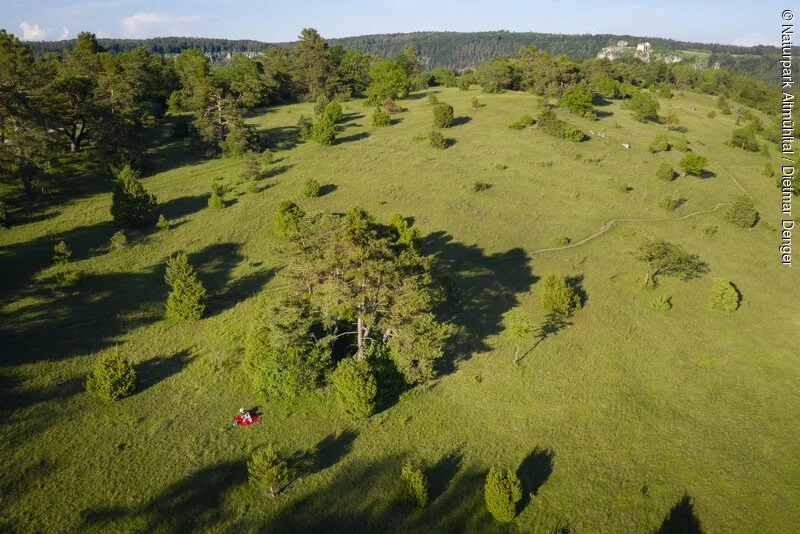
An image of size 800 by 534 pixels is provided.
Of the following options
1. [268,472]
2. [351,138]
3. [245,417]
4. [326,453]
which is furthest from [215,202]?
[268,472]

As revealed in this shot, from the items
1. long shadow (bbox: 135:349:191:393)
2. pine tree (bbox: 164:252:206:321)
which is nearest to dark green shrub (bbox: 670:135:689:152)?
pine tree (bbox: 164:252:206:321)

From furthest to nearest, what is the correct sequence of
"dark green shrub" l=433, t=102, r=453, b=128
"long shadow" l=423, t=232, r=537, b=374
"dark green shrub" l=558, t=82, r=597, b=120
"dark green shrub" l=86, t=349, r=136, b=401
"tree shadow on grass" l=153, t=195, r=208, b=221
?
"dark green shrub" l=558, t=82, r=597, b=120, "dark green shrub" l=433, t=102, r=453, b=128, "tree shadow on grass" l=153, t=195, r=208, b=221, "long shadow" l=423, t=232, r=537, b=374, "dark green shrub" l=86, t=349, r=136, b=401

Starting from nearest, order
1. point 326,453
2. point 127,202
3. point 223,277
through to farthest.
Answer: point 326,453, point 223,277, point 127,202

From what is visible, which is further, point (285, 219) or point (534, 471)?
point (285, 219)

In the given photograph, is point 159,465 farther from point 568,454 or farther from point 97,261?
point 97,261

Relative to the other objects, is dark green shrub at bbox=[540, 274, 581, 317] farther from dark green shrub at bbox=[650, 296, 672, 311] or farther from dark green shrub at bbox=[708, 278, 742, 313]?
dark green shrub at bbox=[708, 278, 742, 313]

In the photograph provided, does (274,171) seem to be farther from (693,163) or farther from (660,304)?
(693,163)

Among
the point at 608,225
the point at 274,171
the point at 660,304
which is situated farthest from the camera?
the point at 274,171
